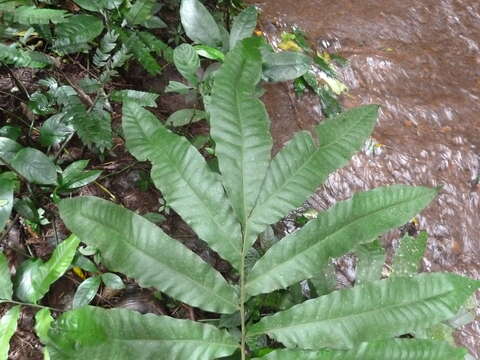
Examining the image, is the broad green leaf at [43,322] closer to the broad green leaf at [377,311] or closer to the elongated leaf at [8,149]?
the elongated leaf at [8,149]

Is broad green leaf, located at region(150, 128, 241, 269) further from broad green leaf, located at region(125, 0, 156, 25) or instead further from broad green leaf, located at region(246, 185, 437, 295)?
broad green leaf, located at region(125, 0, 156, 25)

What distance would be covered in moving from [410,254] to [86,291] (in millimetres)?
1130

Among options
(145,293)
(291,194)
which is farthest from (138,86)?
(291,194)

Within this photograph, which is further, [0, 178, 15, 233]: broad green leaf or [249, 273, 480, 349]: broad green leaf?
[0, 178, 15, 233]: broad green leaf

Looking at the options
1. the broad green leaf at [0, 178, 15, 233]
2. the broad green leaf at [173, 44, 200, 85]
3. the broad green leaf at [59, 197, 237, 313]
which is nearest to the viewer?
the broad green leaf at [59, 197, 237, 313]

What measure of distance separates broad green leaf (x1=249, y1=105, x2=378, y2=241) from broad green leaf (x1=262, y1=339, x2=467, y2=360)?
1.15 feet

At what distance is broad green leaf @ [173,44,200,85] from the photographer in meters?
1.89

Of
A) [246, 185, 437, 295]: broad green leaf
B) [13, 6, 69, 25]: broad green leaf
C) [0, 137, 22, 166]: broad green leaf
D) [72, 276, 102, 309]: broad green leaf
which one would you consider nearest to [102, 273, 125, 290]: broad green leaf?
[72, 276, 102, 309]: broad green leaf

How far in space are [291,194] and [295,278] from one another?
0.21 meters

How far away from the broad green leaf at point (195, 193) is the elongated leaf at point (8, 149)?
2.54 ft

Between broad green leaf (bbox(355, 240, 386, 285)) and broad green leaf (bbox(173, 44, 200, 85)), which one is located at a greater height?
broad green leaf (bbox(173, 44, 200, 85))

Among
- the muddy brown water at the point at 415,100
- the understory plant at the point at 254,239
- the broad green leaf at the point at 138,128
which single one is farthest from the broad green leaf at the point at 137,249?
the muddy brown water at the point at 415,100

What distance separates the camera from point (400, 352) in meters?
1.12

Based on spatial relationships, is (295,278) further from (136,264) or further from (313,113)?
(313,113)
